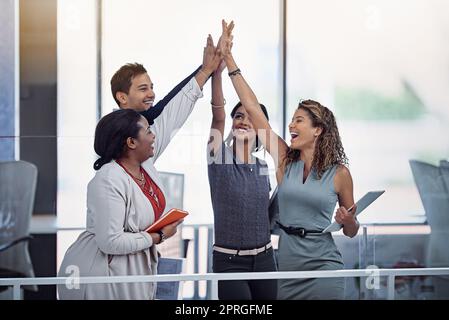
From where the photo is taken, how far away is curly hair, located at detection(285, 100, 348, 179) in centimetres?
310

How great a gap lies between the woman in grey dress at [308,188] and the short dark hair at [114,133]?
387 mm

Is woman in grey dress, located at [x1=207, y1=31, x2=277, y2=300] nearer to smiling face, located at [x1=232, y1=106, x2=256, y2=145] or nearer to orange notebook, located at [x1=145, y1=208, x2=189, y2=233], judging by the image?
smiling face, located at [x1=232, y1=106, x2=256, y2=145]

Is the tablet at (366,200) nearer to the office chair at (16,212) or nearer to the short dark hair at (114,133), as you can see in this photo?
the short dark hair at (114,133)

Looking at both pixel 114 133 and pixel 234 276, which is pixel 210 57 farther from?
pixel 234 276

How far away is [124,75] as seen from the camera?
3.02 m

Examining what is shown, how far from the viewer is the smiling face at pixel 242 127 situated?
308cm

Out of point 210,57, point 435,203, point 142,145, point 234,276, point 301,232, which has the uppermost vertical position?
point 210,57

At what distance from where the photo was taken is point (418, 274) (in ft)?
10.4

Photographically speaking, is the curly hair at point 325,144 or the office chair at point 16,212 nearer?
the office chair at point 16,212

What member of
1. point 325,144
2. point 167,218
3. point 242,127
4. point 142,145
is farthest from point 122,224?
point 325,144

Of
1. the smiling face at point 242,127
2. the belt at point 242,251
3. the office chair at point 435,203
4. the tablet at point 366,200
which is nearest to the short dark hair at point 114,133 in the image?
the smiling face at point 242,127

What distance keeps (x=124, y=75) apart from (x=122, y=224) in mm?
506

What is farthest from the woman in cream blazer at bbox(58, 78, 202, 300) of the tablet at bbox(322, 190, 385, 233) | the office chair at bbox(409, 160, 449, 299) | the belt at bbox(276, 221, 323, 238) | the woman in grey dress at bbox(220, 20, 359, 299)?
the office chair at bbox(409, 160, 449, 299)
